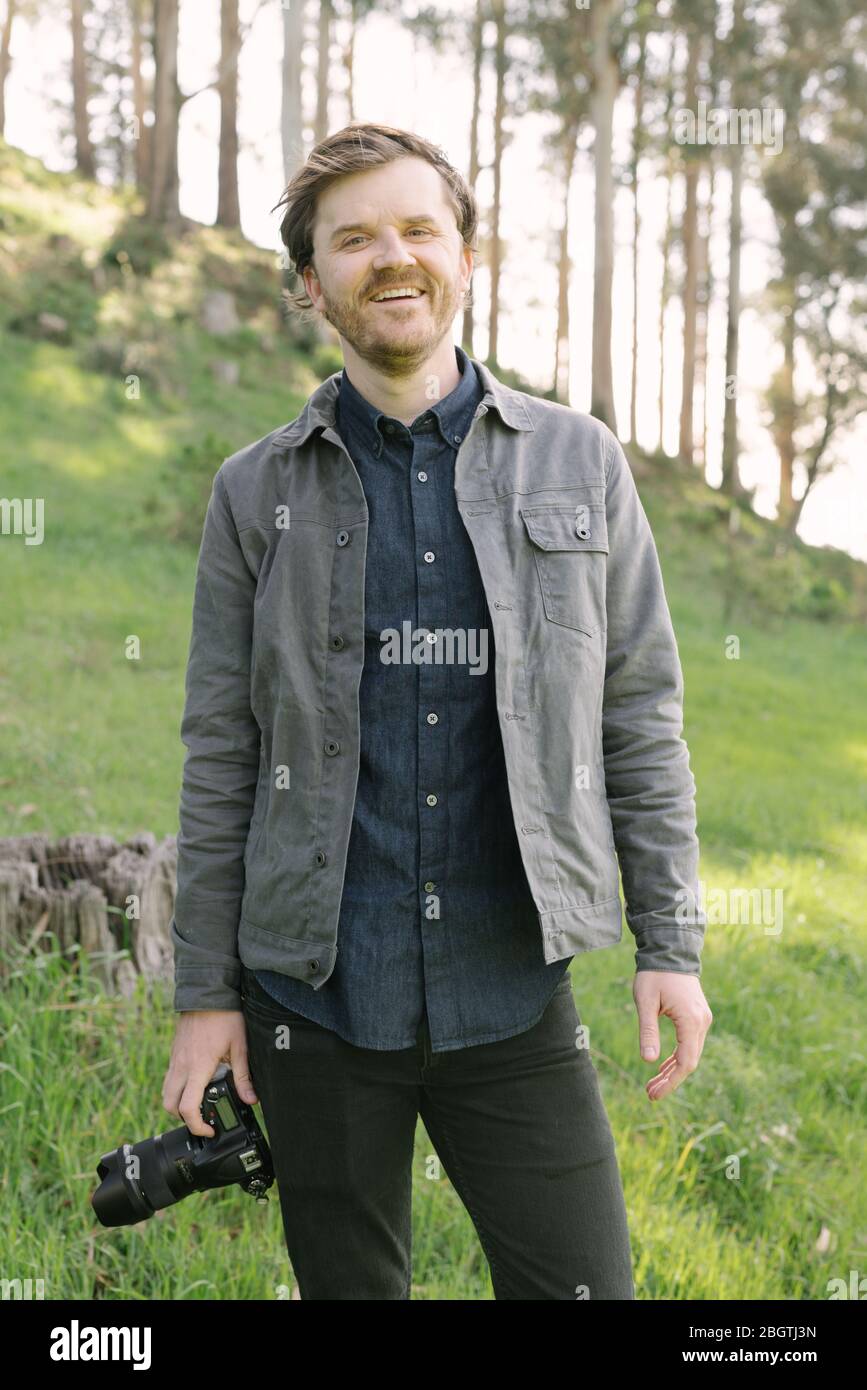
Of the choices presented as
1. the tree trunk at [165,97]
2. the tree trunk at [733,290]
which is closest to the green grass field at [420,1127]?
the tree trunk at [733,290]

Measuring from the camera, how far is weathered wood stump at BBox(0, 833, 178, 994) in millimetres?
3559

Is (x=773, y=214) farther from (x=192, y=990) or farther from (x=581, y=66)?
(x=192, y=990)

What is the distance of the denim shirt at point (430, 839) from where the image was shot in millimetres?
2002

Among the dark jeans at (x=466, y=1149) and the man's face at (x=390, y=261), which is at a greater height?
the man's face at (x=390, y=261)

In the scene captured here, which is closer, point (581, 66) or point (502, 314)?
point (581, 66)

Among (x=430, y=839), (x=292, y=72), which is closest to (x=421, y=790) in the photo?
(x=430, y=839)

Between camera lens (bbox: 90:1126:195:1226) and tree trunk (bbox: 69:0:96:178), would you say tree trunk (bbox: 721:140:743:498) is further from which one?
camera lens (bbox: 90:1126:195:1226)

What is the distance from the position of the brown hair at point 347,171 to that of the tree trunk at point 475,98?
57.7ft

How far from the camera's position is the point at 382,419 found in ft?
7.02

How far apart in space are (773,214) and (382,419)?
907 inches

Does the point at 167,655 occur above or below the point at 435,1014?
above

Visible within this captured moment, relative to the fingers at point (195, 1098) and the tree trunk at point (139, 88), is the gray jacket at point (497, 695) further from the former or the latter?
the tree trunk at point (139, 88)

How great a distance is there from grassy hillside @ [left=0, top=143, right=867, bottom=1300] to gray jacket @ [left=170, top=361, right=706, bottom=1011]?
131 cm

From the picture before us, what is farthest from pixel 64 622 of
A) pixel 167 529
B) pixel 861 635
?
pixel 861 635
